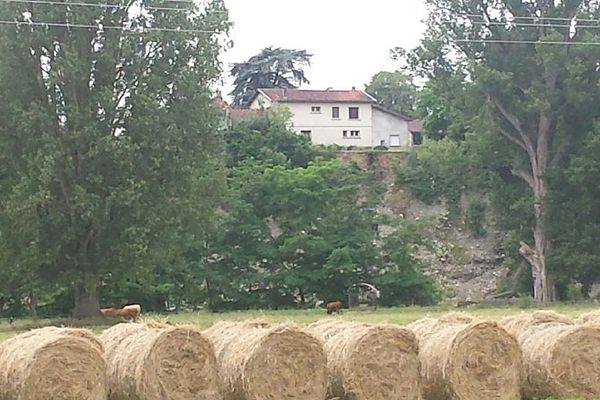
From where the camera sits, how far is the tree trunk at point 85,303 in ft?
114

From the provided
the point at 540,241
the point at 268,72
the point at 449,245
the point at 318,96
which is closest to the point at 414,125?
the point at 318,96

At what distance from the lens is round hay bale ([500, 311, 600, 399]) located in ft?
44.2

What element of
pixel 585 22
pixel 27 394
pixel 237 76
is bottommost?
pixel 27 394

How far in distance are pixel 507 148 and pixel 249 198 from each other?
407 inches

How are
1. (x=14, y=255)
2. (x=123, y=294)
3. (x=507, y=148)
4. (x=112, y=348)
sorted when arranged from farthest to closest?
1. (x=507, y=148)
2. (x=123, y=294)
3. (x=14, y=255)
4. (x=112, y=348)

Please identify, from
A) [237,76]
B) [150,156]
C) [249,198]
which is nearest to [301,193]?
[249,198]

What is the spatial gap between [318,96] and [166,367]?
60933 millimetres

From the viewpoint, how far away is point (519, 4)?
43000mm

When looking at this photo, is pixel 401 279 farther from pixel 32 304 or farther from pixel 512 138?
pixel 32 304

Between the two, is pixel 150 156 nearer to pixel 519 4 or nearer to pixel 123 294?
pixel 123 294

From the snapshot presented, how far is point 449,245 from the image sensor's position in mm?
50469

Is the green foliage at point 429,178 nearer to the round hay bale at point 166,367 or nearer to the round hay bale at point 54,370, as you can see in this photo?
A: the round hay bale at point 166,367

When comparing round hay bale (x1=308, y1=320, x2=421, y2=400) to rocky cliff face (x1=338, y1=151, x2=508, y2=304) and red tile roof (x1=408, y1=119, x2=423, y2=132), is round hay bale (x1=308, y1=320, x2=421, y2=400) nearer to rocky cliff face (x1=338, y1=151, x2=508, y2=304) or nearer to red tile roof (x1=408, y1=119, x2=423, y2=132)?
rocky cliff face (x1=338, y1=151, x2=508, y2=304)

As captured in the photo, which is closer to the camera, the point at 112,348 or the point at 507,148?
the point at 112,348
